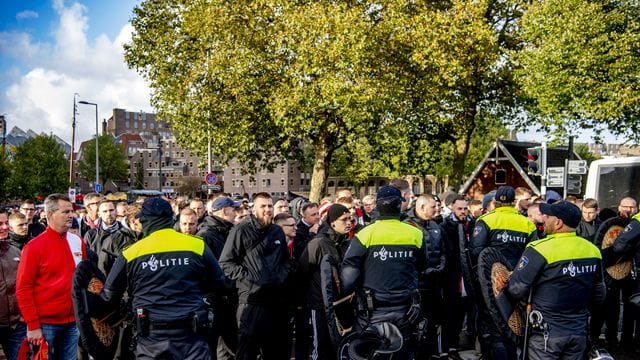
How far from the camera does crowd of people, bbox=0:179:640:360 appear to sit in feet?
16.2

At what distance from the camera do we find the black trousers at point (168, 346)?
4.82m

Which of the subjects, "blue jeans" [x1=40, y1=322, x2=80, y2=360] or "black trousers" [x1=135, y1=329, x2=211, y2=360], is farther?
"blue jeans" [x1=40, y1=322, x2=80, y2=360]

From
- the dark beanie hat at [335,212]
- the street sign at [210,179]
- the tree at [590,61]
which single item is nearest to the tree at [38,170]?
the street sign at [210,179]

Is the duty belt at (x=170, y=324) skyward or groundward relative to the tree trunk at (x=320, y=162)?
groundward

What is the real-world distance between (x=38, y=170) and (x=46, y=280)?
6955 centimetres

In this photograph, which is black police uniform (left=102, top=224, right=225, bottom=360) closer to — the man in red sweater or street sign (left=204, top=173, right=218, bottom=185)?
the man in red sweater

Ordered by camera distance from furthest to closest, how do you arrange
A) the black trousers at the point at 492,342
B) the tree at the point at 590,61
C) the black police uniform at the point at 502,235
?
the tree at the point at 590,61, the black police uniform at the point at 502,235, the black trousers at the point at 492,342

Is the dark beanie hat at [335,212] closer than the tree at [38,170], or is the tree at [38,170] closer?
the dark beanie hat at [335,212]

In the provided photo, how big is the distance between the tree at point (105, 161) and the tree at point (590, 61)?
88118 mm

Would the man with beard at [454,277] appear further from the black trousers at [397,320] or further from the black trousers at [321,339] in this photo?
the black trousers at [397,320]

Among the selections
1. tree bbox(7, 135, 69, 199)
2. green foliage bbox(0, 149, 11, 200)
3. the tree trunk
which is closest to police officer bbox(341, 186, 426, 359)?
the tree trunk

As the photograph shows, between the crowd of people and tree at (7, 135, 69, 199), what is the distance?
64.1m

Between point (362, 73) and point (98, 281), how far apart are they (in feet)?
56.7

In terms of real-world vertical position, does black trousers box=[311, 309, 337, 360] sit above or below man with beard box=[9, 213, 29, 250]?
below
